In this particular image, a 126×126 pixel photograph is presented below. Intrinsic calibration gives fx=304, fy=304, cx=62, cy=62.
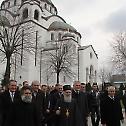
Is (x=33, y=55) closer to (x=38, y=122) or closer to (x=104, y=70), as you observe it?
(x=104, y=70)

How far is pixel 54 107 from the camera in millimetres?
9148

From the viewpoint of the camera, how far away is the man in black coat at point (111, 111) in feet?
28.6

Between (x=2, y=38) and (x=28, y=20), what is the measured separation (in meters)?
20.0

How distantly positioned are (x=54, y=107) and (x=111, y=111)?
1.70m

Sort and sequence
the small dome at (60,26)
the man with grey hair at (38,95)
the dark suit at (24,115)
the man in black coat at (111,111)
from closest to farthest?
1. the dark suit at (24,115)
2. the man in black coat at (111,111)
3. the man with grey hair at (38,95)
4. the small dome at (60,26)

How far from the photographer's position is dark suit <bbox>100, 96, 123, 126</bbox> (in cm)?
871

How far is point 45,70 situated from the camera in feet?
190

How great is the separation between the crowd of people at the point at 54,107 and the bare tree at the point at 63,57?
38.5 metres

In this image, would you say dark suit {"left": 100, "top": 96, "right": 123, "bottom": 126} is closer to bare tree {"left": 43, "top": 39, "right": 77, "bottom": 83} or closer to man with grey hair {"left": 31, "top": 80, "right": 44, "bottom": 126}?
man with grey hair {"left": 31, "top": 80, "right": 44, "bottom": 126}

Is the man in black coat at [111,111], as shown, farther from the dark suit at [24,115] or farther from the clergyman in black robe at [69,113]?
the dark suit at [24,115]

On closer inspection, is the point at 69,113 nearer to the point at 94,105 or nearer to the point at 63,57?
the point at 94,105

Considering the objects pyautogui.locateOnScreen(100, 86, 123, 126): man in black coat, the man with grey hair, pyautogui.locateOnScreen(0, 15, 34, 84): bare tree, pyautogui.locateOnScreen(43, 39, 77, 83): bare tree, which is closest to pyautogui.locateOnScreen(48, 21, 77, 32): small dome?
pyautogui.locateOnScreen(43, 39, 77, 83): bare tree

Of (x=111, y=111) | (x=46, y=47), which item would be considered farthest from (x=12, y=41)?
(x=111, y=111)

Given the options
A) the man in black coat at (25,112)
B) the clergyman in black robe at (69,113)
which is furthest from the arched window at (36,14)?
the man in black coat at (25,112)
